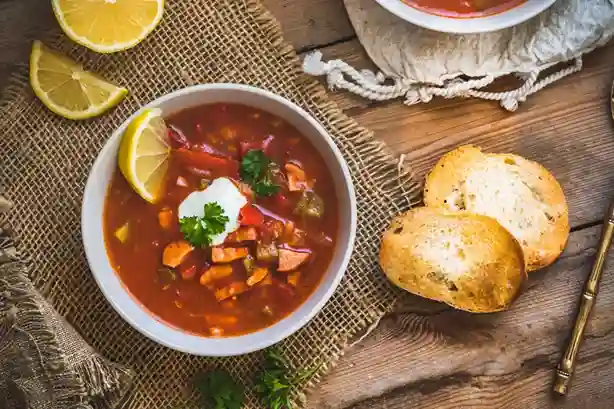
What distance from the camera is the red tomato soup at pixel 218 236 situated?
2.93 meters

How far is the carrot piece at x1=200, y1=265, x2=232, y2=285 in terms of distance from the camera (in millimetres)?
2924

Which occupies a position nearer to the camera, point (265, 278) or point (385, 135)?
point (265, 278)

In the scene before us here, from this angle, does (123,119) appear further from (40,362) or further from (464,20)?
(464,20)

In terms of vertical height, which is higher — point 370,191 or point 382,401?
point 370,191

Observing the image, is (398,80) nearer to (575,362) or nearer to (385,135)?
(385,135)

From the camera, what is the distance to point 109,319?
3121 millimetres

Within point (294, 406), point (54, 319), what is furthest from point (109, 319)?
point (294, 406)

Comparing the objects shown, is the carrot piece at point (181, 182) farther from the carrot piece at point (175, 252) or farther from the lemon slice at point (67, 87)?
the lemon slice at point (67, 87)

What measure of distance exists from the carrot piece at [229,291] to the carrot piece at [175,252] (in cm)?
17

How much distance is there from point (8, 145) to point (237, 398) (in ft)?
4.03

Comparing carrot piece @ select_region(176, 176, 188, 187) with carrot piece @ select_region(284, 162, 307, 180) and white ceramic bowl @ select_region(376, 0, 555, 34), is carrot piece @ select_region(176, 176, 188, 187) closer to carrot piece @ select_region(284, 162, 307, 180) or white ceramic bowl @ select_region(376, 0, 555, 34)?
→ carrot piece @ select_region(284, 162, 307, 180)

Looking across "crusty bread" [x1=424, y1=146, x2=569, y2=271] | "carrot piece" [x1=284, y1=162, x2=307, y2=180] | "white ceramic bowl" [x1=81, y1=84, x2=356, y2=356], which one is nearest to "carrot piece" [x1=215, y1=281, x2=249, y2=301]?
"white ceramic bowl" [x1=81, y1=84, x2=356, y2=356]

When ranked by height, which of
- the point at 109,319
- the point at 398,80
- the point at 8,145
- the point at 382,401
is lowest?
the point at 382,401

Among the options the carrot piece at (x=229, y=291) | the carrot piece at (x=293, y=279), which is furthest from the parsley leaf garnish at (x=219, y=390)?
the carrot piece at (x=293, y=279)
